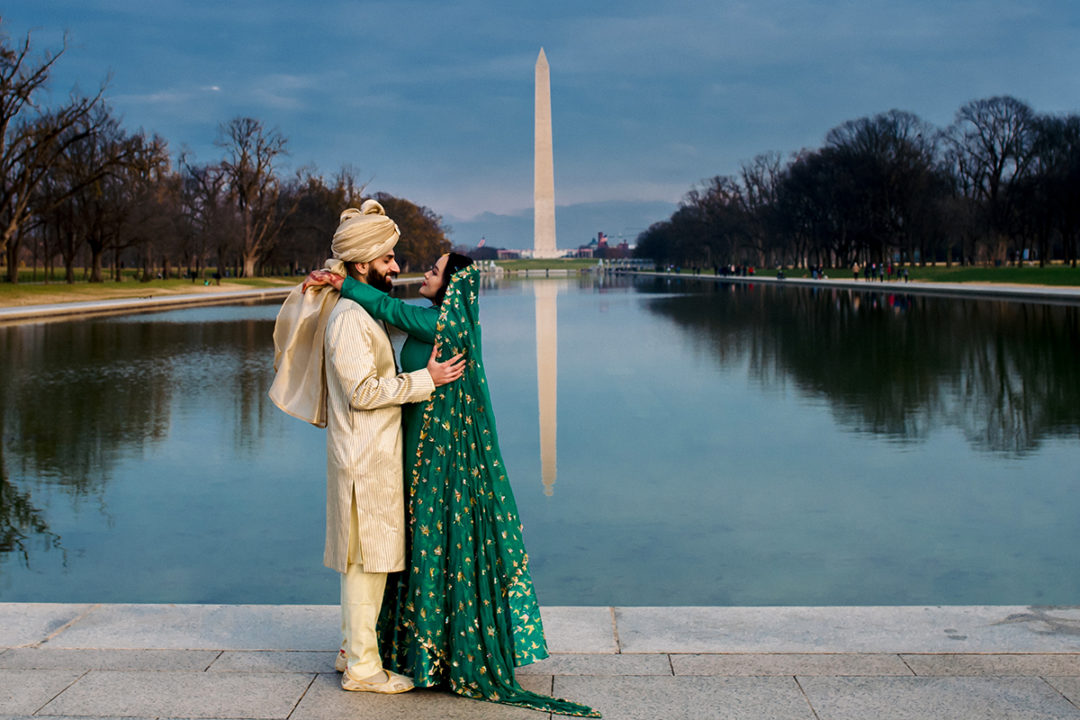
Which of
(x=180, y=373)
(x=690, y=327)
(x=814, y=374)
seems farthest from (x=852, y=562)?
(x=690, y=327)

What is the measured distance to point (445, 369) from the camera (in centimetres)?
385

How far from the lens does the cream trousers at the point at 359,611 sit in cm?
388

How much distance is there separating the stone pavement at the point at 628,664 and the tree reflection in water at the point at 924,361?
565 centimetres

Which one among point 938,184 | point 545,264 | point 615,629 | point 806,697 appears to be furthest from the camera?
point 545,264

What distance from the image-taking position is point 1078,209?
208ft

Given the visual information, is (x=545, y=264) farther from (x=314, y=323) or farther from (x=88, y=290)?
(x=314, y=323)

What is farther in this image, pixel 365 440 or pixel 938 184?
pixel 938 184

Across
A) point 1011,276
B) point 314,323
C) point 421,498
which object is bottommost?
point 421,498

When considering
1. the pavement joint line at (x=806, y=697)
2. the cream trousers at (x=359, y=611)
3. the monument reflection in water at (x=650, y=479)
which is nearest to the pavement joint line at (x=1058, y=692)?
the pavement joint line at (x=806, y=697)

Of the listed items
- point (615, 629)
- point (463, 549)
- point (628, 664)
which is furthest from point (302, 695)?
point (615, 629)

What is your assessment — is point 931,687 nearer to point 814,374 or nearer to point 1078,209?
point 814,374

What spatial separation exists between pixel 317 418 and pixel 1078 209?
68315 millimetres

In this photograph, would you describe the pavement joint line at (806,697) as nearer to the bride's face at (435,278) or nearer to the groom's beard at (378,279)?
the bride's face at (435,278)

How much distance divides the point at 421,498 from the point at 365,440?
0.29 m
